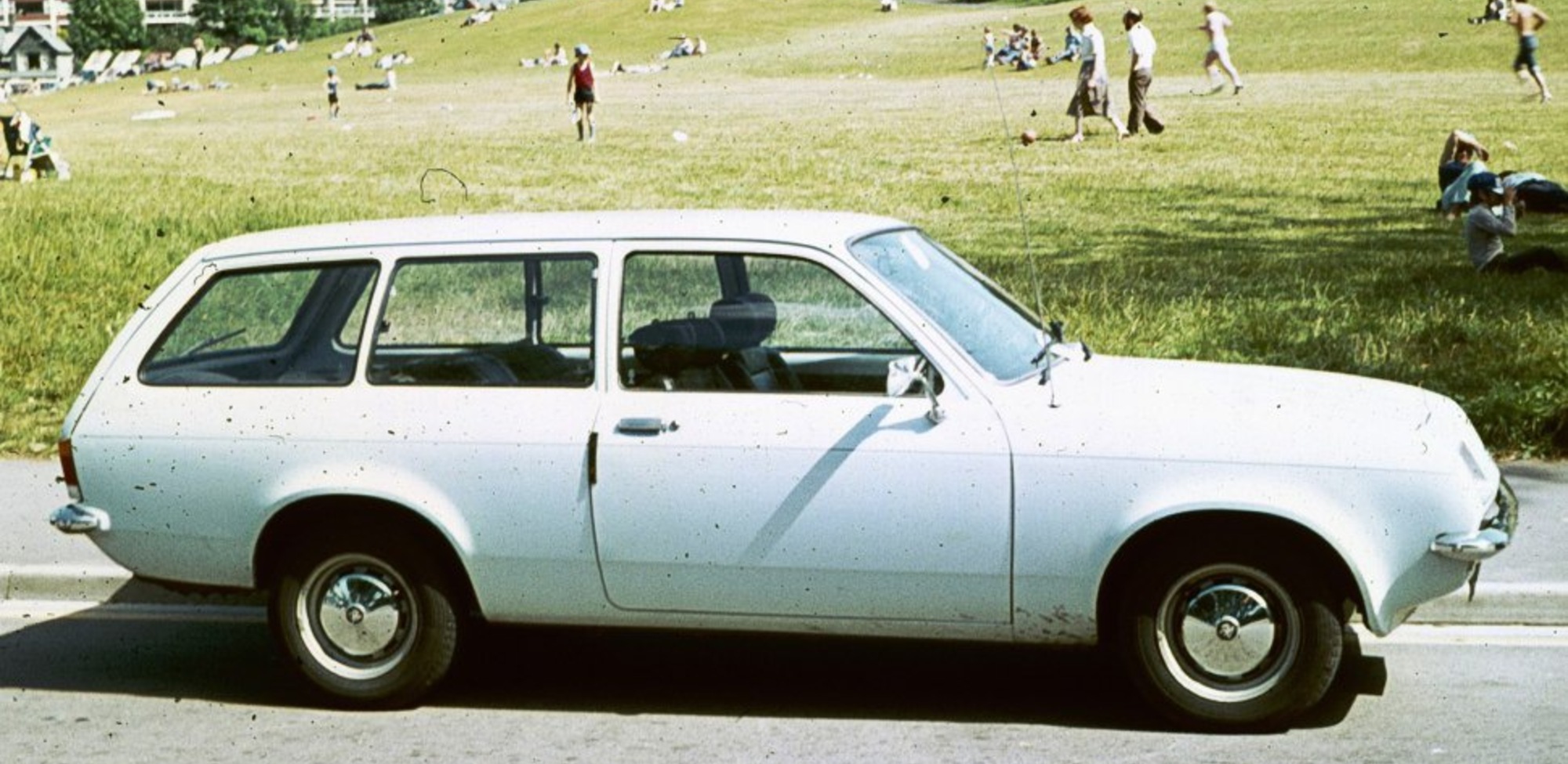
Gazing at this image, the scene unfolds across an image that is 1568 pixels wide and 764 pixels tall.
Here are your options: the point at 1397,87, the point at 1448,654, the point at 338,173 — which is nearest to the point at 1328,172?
the point at 338,173

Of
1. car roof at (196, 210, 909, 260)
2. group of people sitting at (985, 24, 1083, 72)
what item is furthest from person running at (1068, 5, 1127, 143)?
car roof at (196, 210, 909, 260)

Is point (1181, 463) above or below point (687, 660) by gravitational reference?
above

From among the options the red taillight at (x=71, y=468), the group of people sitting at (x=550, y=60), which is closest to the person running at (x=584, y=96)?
the red taillight at (x=71, y=468)

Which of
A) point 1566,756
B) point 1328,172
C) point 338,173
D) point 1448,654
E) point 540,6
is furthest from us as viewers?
point 540,6

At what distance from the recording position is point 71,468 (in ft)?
22.2

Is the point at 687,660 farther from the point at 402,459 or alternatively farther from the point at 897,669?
the point at 402,459

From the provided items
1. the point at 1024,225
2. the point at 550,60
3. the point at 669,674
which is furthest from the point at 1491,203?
the point at 550,60

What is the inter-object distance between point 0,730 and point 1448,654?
4557 millimetres

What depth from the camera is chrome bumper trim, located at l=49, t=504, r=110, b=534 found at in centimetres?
666

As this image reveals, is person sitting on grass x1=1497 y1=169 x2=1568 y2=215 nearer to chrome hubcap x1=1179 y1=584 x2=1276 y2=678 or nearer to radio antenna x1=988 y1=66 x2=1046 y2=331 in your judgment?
radio antenna x1=988 y1=66 x2=1046 y2=331

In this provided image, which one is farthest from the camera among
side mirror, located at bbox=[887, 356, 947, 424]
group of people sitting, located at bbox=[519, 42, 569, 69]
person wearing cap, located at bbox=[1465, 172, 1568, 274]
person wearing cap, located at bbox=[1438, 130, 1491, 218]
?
group of people sitting, located at bbox=[519, 42, 569, 69]

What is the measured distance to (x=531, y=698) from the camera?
6.80 meters

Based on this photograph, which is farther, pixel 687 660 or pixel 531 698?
pixel 687 660

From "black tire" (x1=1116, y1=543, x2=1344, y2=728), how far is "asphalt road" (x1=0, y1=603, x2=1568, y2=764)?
117mm
